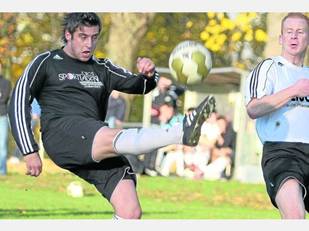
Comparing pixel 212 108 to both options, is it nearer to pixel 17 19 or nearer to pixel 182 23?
pixel 17 19

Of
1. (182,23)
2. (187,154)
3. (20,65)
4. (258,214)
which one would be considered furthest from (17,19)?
(258,214)

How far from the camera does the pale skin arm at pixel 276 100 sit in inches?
334

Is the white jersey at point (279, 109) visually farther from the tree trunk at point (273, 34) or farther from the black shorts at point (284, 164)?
the tree trunk at point (273, 34)

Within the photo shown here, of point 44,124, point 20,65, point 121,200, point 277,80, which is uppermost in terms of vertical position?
point 277,80

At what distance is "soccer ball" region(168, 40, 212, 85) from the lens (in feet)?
32.3

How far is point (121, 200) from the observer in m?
9.02

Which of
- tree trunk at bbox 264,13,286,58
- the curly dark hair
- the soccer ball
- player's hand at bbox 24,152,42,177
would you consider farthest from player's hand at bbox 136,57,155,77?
tree trunk at bbox 264,13,286,58

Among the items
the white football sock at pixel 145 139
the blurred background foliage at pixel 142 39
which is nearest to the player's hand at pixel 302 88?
the white football sock at pixel 145 139

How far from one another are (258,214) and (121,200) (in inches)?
269

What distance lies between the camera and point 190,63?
32.4ft

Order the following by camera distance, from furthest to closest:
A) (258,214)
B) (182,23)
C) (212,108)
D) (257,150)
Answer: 1. (182,23)
2. (257,150)
3. (258,214)
4. (212,108)

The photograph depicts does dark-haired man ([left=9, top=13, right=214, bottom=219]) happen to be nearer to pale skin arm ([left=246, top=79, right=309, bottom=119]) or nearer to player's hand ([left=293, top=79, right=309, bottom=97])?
pale skin arm ([left=246, top=79, right=309, bottom=119])

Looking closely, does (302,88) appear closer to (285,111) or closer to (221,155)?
(285,111)

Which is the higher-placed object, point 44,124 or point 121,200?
point 44,124
